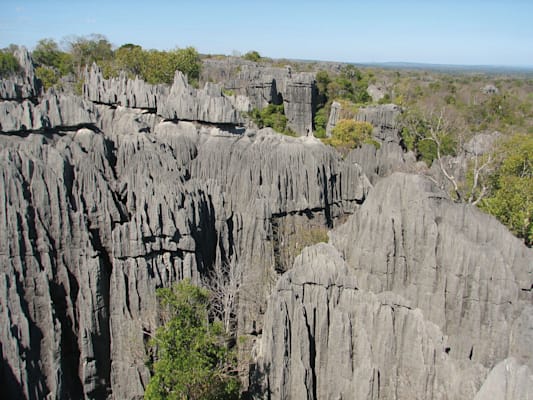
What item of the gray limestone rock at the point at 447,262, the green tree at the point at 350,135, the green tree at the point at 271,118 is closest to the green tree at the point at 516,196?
the gray limestone rock at the point at 447,262

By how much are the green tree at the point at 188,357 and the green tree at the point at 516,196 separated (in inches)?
509

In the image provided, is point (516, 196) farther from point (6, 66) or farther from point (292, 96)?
point (6, 66)

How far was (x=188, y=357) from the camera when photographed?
36.6 ft

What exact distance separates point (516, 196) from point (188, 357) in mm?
14340

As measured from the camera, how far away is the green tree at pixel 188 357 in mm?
11094

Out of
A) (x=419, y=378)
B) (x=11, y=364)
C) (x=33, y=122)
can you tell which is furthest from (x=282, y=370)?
(x=33, y=122)

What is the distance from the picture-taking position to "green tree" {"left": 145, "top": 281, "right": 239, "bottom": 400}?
11.1 metres

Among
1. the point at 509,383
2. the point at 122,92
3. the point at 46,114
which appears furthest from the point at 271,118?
the point at 509,383

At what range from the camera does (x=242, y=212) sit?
18250 mm

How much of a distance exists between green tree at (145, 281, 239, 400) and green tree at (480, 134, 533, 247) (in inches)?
509

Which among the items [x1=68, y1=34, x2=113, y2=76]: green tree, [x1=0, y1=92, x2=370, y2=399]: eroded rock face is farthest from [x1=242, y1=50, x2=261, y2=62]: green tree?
[x1=0, y1=92, x2=370, y2=399]: eroded rock face

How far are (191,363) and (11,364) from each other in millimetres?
4559

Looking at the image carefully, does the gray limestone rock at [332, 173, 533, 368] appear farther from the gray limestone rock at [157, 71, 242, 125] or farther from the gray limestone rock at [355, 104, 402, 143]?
the gray limestone rock at [355, 104, 402, 143]

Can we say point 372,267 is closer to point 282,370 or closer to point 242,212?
point 282,370
